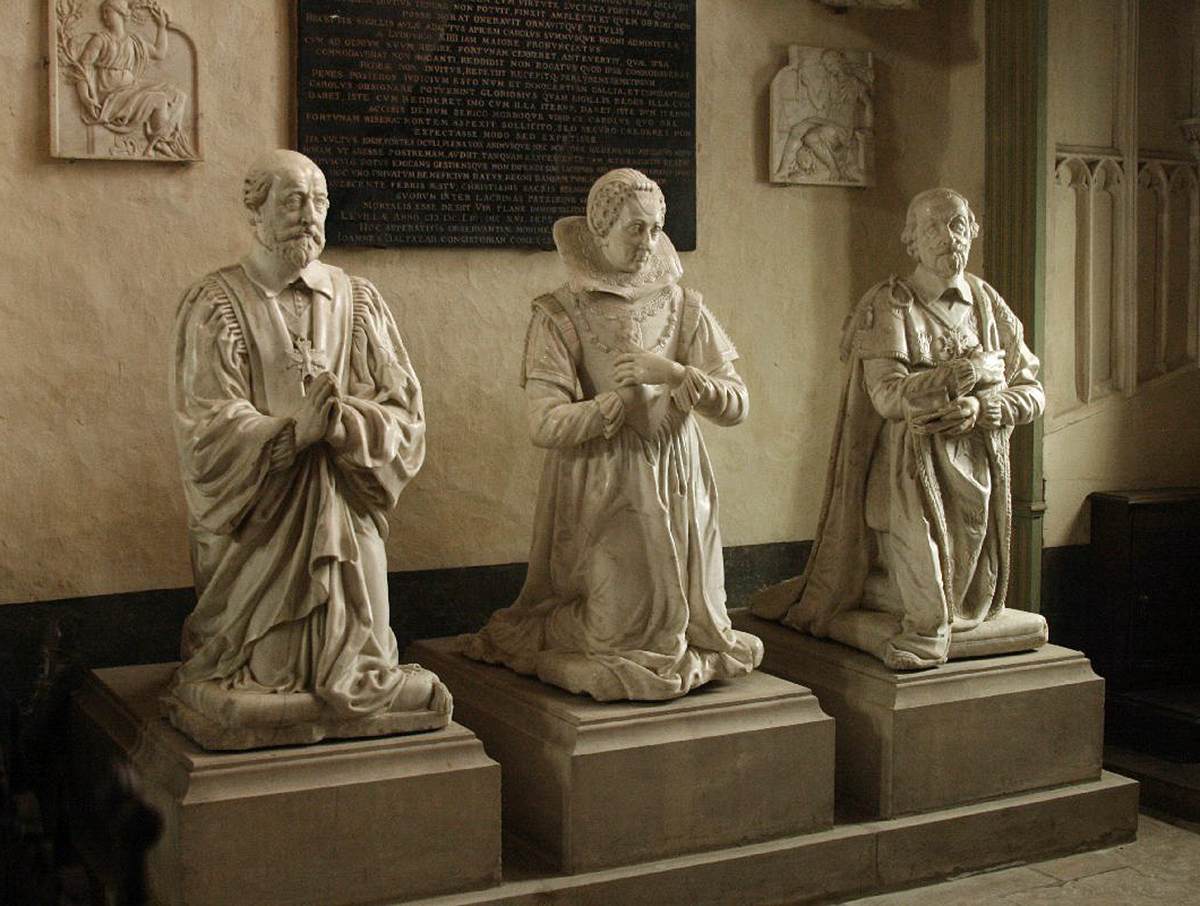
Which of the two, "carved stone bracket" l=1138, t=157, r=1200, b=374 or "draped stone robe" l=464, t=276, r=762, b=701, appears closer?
"draped stone robe" l=464, t=276, r=762, b=701

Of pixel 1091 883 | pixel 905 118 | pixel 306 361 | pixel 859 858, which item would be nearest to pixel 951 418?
pixel 859 858

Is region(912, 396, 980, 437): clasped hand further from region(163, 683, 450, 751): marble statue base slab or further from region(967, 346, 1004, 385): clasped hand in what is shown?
region(163, 683, 450, 751): marble statue base slab

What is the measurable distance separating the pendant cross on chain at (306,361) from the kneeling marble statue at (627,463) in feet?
2.41

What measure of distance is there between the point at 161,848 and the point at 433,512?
2.04 m

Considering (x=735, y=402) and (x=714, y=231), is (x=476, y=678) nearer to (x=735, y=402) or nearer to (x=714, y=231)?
(x=735, y=402)

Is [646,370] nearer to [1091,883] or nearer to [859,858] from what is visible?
[859,858]

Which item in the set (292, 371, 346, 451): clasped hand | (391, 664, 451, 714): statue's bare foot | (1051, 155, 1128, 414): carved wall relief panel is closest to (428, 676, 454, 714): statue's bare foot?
(391, 664, 451, 714): statue's bare foot

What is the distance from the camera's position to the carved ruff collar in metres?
4.96

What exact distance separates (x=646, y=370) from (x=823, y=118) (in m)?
2.29

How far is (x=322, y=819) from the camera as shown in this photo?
418cm

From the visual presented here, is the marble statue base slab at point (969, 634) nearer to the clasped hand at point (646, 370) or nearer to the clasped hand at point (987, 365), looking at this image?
the clasped hand at point (987, 365)

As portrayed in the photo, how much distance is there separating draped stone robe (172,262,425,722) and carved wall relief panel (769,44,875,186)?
8.81 ft

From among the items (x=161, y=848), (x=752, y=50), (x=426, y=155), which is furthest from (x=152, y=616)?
(x=752, y=50)

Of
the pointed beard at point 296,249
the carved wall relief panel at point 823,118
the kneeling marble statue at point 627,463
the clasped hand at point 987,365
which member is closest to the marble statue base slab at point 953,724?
the kneeling marble statue at point 627,463
